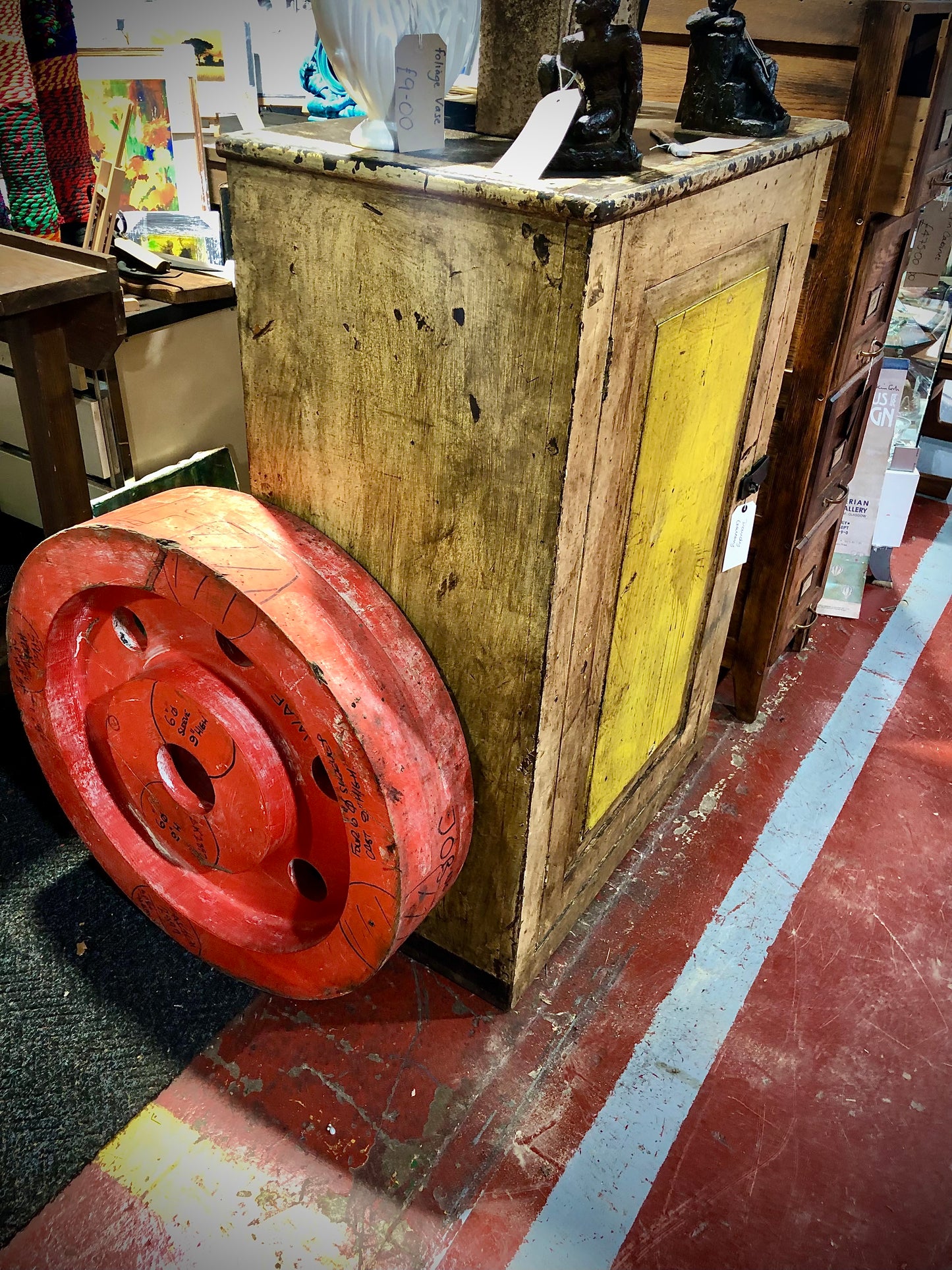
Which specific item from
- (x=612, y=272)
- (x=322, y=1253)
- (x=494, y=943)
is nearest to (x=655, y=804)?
(x=494, y=943)

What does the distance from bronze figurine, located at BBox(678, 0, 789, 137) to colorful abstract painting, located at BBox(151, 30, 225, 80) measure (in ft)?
7.17

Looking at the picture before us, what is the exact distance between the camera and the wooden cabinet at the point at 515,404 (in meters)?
1.34

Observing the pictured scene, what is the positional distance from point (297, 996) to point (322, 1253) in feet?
1.34

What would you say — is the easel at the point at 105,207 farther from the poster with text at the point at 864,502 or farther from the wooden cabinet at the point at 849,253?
the poster with text at the point at 864,502

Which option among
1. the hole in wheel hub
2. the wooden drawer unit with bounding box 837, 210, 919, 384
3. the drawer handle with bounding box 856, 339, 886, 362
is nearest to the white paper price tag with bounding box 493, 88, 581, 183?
the hole in wheel hub

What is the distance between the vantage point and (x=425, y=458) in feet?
5.03

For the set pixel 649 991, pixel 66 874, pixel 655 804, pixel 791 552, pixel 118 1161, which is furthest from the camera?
pixel 791 552

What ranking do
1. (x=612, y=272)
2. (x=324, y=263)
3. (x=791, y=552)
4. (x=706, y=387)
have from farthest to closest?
(x=791, y=552), (x=706, y=387), (x=324, y=263), (x=612, y=272)

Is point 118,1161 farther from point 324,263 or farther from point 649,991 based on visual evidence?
point 324,263

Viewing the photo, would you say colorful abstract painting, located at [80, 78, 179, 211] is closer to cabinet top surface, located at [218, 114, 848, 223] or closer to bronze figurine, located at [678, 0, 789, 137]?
cabinet top surface, located at [218, 114, 848, 223]

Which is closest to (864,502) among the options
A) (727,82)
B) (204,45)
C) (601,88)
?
(727,82)

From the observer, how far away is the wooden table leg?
6.97ft

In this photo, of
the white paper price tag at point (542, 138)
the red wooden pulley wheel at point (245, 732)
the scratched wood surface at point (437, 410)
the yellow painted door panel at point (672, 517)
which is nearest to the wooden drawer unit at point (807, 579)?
the yellow painted door panel at point (672, 517)

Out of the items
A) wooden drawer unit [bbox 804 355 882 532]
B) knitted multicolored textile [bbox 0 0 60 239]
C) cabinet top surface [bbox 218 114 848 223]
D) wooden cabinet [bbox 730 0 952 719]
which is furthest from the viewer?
knitted multicolored textile [bbox 0 0 60 239]
